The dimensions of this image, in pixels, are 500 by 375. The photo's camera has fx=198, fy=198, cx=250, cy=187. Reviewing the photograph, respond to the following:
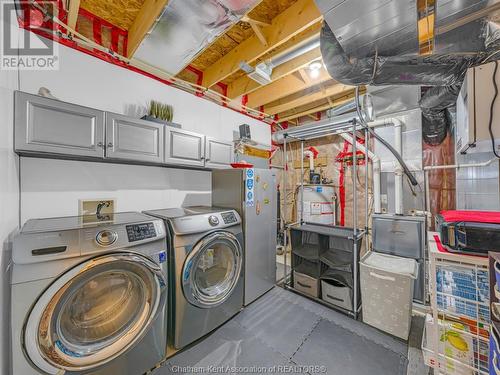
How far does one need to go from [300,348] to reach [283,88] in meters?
3.03

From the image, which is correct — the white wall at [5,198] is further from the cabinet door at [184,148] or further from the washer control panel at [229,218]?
the washer control panel at [229,218]

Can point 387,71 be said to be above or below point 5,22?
below

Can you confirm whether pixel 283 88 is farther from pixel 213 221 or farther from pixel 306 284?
pixel 306 284

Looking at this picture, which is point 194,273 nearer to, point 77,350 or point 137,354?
point 137,354

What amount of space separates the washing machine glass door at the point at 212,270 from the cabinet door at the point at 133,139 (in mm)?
972

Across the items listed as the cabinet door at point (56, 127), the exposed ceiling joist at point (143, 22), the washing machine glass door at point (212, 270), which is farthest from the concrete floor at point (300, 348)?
the exposed ceiling joist at point (143, 22)

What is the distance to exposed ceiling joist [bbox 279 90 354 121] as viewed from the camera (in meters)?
3.27

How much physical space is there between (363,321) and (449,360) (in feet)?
3.07

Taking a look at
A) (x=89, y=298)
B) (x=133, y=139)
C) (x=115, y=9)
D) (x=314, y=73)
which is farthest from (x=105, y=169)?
(x=314, y=73)

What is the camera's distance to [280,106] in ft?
11.2

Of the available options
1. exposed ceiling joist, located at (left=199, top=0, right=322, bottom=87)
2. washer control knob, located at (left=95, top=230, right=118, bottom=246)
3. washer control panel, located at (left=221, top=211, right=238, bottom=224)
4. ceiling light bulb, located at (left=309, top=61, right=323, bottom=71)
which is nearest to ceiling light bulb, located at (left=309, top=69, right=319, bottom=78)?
ceiling light bulb, located at (left=309, top=61, right=323, bottom=71)

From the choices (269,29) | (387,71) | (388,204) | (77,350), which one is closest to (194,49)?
(269,29)

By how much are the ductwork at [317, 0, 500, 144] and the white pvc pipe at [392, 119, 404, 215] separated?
815 mm

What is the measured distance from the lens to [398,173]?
251 cm
